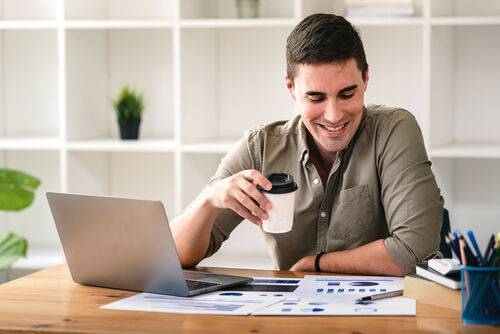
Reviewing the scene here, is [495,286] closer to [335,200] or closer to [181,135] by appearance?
[335,200]

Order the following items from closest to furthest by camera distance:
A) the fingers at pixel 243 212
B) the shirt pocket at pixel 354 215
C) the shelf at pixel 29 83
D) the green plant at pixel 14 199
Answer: the fingers at pixel 243 212
the shirt pocket at pixel 354 215
the green plant at pixel 14 199
the shelf at pixel 29 83

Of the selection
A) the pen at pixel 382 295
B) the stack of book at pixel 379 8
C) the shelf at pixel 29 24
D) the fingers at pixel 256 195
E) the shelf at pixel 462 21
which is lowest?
the pen at pixel 382 295

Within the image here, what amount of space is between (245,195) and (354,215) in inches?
20.7

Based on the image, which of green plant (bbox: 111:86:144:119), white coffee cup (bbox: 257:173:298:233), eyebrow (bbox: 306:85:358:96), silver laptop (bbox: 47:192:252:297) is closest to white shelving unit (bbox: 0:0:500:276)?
green plant (bbox: 111:86:144:119)

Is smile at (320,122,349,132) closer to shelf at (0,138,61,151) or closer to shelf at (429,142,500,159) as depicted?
shelf at (429,142,500,159)

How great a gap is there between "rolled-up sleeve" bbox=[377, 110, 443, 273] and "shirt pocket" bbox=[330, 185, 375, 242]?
57mm

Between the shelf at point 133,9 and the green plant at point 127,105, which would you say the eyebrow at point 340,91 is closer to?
the green plant at point 127,105

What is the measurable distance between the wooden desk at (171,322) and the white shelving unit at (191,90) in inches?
65.9

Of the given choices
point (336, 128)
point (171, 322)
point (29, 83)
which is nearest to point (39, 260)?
point (29, 83)

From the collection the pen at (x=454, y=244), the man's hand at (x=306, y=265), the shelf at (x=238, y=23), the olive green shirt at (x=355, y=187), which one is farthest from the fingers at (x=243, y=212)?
the shelf at (x=238, y=23)

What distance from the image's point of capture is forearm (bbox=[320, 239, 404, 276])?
88.8 inches

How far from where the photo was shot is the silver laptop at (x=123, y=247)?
1960mm

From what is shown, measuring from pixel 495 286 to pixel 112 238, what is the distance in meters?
0.86

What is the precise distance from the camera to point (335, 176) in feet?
8.30
